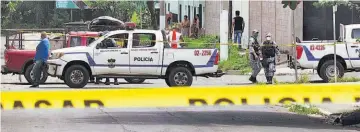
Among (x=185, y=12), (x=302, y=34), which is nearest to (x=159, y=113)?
(x=302, y=34)

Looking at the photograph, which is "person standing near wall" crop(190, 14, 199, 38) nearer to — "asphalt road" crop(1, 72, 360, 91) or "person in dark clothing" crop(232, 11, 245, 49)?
"person in dark clothing" crop(232, 11, 245, 49)

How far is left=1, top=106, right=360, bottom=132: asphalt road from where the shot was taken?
9.84 metres

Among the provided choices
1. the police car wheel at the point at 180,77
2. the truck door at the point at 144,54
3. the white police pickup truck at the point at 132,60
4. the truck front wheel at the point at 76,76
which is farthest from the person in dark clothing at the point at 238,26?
the truck front wheel at the point at 76,76

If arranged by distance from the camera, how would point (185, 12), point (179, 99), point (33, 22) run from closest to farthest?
point (179, 99)
point (185, 12)
point (33, 22)

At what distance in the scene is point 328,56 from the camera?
18156mm

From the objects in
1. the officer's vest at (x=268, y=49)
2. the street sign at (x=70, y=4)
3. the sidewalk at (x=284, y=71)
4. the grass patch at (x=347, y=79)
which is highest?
the street sign at (x=70, y=4)

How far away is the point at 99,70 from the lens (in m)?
16.9

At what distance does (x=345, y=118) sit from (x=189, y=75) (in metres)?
6.80

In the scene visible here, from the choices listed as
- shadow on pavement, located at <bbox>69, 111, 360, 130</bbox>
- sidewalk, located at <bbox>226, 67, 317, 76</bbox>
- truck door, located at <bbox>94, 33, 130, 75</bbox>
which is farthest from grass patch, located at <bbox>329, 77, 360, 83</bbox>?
shadow on pavement, located at <bbox>69, 111, 360, 130</bbox>

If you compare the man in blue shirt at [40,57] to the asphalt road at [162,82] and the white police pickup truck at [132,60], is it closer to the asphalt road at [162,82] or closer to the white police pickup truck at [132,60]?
the white police pickup truck at [132,60]

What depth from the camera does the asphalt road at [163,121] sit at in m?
9.84

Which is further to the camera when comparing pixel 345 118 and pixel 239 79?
pixel 239 79

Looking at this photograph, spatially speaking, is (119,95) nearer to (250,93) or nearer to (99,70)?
(250,93)

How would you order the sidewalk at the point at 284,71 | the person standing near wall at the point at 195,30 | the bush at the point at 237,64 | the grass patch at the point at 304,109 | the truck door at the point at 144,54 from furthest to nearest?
the person standing near wall at the point at 195,30 < the bush at the point at 237,64 < the sidewalk at the point at 284,71 < the truck door at the point at 144,54 < the grass patch at the point at 304,109
